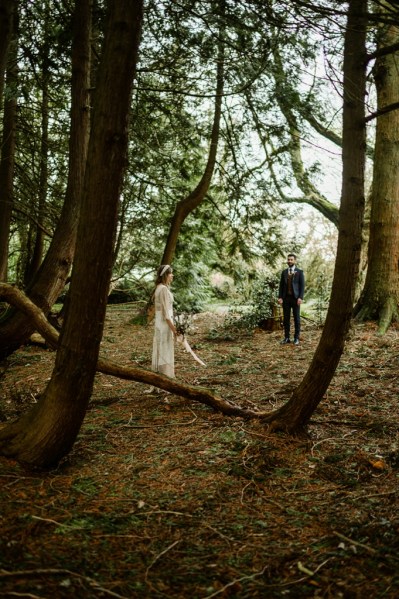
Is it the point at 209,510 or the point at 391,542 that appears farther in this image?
the point at 209,510

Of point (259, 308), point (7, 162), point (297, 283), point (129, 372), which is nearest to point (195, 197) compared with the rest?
point (259, 308)

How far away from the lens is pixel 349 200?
4.38 meters

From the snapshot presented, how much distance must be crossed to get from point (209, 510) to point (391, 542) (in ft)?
3.94

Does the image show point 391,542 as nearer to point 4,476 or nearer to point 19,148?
point 4,476

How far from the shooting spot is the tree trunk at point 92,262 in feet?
11.9

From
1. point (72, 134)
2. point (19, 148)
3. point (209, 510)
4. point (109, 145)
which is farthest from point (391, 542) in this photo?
point (19, 148)

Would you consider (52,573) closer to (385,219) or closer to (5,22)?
(5,22)

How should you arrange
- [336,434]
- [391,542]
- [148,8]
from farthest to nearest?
1. [148,8]
2. [336,434]
3. [391,542]

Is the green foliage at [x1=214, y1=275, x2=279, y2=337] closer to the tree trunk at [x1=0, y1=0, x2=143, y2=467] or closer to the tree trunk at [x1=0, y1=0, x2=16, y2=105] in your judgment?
the tree trunk at [x1=0, y1=0, x2=143, y2=467]

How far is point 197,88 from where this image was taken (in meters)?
8.66

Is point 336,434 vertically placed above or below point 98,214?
below

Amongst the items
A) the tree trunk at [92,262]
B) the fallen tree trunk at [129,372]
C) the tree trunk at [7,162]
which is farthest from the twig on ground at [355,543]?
the tree trunk at [7,162]

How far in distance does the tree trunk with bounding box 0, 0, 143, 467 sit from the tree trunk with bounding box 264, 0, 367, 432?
6.08 ft

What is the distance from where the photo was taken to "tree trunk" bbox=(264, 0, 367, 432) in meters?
4.26
